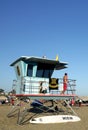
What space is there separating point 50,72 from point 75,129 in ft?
26.8

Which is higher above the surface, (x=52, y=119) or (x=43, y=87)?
(x=43, y=87)

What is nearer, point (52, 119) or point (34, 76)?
point (52, 119)

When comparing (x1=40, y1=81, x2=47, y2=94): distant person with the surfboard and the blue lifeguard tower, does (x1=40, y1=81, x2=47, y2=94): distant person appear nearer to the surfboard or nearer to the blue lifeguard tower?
the blue lifeguard tower

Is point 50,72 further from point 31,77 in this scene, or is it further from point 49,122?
point 49,122

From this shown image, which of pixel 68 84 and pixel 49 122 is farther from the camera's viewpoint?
pixel 68 84

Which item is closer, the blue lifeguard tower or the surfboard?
the surfboard

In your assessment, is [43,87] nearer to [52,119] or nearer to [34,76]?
[34,76]

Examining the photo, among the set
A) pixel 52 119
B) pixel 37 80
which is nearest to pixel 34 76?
pixel 37 80

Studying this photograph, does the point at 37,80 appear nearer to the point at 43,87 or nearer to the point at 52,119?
the point at 43,87

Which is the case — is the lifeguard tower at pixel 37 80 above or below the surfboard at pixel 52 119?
above

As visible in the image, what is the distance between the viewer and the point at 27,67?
2342 centimetres

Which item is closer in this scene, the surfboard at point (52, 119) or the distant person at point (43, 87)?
the surfboard at point (52, 119)

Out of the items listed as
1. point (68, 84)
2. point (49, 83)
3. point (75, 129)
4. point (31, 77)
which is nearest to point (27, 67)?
point (31, 77)

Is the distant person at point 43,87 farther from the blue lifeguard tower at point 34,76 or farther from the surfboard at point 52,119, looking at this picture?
the surfboard at point 52,119
